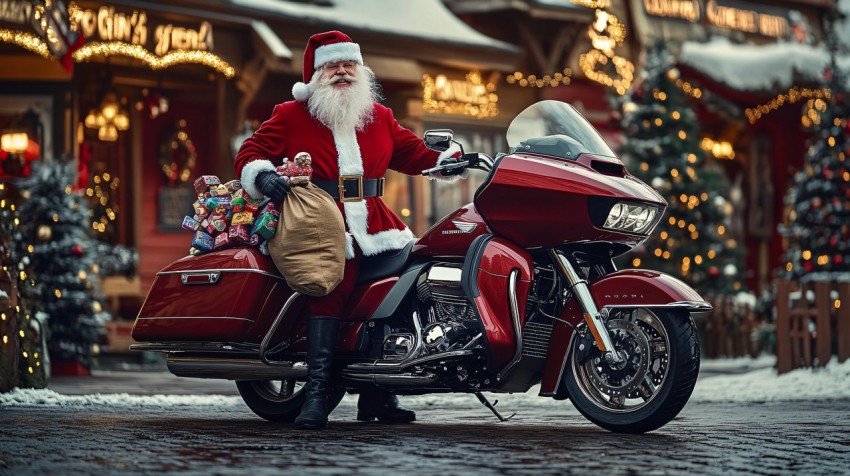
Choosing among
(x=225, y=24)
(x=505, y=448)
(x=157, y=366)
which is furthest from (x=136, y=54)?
(x=505, y=448)

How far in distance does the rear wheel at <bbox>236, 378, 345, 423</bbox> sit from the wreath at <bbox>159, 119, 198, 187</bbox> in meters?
12.3

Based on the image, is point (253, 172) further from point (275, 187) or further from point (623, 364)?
point (623, 364)

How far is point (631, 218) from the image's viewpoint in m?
7.59

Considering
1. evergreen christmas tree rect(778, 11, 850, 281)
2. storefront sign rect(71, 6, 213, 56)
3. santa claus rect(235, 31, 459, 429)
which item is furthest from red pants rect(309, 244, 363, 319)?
evergreen christmas tree rect(778, 11, 850, 281)

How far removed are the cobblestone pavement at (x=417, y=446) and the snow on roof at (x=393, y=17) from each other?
10971mm

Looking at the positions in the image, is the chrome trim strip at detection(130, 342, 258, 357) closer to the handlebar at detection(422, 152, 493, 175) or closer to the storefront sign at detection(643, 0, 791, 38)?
the handlebar at detection(422, 152, 493, 175)

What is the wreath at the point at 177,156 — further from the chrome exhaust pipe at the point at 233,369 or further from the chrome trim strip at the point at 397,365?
the chrome trim strip at the point at 397,365

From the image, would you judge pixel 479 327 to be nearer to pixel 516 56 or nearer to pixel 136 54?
pixel 136 54

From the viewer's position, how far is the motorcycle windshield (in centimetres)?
779

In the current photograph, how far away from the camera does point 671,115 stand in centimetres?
2159

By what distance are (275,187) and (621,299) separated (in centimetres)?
178

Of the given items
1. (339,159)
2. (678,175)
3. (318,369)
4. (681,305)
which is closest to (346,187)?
(339,159)

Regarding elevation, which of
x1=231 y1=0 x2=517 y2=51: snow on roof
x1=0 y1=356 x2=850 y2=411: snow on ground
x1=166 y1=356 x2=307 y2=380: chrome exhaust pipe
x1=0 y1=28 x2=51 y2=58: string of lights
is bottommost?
x1=0 y1=356 x2=850 y2=411: snow on ground

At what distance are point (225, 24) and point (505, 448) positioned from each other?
522 inches
